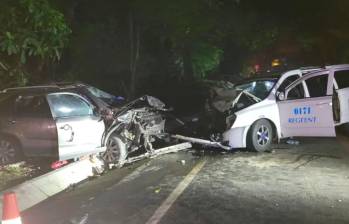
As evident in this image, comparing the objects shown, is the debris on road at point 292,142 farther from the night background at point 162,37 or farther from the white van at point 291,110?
the night background at point 162,37

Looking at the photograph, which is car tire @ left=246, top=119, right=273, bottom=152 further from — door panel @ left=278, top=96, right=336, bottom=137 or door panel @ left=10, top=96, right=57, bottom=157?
door panel @ left=10, top=96, right=57, bottom=157

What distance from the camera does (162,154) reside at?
10750 mm

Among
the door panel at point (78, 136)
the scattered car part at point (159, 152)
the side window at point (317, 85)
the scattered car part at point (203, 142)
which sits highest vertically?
the side window at point (317, 85)

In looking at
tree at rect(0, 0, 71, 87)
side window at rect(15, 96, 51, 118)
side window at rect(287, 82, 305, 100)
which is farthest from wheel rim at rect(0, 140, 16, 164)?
side window at rect(287, 82, 305, 100)

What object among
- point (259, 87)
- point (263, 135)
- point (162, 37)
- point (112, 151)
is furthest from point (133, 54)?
point (112, 151)

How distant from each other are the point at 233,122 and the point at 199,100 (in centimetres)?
712

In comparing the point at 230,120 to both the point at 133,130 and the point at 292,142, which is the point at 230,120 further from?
the point at 133,130

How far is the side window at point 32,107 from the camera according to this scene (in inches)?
356

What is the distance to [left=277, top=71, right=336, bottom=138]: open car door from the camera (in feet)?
33.6

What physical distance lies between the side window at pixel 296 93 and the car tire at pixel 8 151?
6009 mm

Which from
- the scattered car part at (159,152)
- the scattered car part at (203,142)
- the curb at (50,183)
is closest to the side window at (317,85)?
the scattered car part at (203,142)

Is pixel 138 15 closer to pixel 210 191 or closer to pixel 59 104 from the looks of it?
pixel 59 104

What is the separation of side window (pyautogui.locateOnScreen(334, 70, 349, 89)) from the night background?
193cm

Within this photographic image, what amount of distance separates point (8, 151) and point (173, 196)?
13.1 ft
